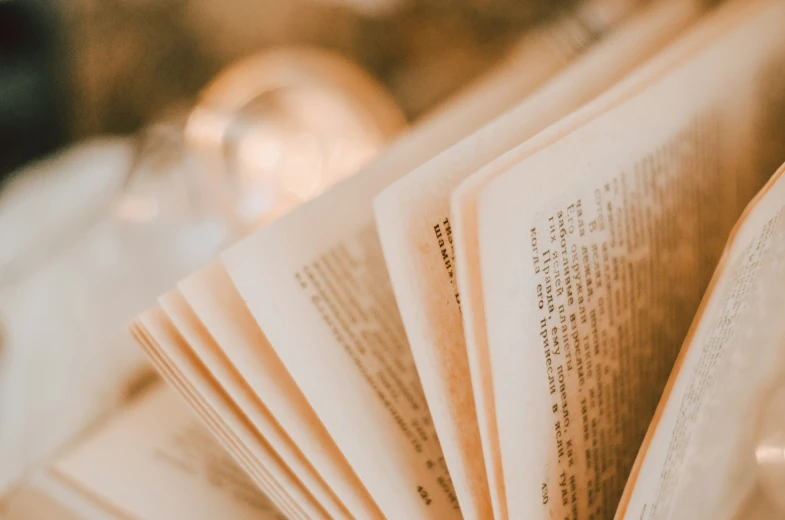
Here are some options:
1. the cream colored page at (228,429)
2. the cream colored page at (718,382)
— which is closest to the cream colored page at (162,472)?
the cream colored page at (228,429)

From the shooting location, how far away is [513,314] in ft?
0.81

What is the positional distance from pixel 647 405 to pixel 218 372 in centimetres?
23

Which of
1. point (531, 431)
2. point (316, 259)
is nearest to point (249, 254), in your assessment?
point (316, 259)

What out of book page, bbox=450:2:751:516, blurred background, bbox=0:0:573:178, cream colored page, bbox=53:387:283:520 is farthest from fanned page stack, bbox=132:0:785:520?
blurred background, bbox=0:0:573:178

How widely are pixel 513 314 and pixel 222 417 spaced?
137 mm

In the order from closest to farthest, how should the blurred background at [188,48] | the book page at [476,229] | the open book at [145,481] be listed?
1. the book page at [476,229]
2. the open book at [145,481]
3. the blurred background at [188,48]

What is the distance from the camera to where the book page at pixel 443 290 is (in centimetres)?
25

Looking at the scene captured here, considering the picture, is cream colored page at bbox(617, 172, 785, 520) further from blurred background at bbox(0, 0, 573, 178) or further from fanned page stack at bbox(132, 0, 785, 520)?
blurred background at bbox(0, 0, 573, 178)

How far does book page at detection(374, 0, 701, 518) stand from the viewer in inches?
9.9

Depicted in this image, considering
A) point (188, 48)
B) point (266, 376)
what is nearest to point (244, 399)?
point (266, 376)

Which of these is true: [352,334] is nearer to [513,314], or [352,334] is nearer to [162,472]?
[513,314]

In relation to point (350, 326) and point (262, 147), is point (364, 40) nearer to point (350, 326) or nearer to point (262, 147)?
point (262, 147)

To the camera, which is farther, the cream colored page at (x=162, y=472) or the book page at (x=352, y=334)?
the cream colored page at (x=162, y=472)

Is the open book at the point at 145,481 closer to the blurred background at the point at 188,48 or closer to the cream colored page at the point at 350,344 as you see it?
the cream colored page at the point at 350,344
